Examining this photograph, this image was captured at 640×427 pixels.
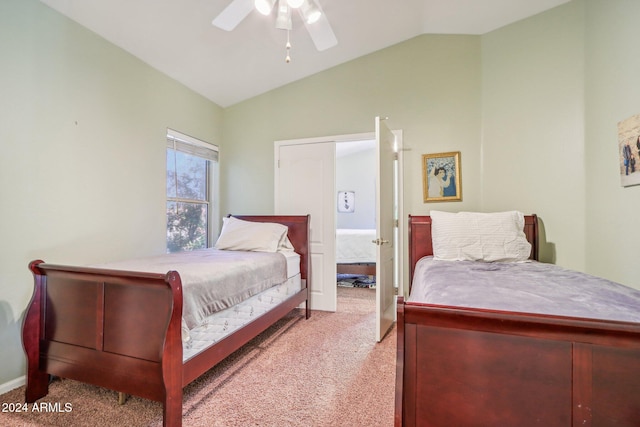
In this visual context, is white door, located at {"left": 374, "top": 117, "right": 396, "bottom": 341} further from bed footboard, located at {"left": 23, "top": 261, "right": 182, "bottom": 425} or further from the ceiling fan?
bed footboard, located at {"left": 23, "top": 261, "right": 182, "bottom": 425}

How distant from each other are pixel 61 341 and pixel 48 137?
4.48 ft

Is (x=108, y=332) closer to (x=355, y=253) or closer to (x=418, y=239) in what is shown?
(x=418, y=239)

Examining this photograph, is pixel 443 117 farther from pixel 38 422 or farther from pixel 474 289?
pixel 38 422

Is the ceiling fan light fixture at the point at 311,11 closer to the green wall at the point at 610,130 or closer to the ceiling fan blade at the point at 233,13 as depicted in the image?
the ceiling fan blade at the point at 233,13

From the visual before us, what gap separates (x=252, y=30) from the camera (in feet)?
8.36

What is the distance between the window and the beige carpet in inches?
61.2

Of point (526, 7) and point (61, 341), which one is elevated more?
point (526, 7)

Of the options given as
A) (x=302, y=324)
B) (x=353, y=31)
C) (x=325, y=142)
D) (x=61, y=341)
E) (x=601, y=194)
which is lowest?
(x=302, y=324)

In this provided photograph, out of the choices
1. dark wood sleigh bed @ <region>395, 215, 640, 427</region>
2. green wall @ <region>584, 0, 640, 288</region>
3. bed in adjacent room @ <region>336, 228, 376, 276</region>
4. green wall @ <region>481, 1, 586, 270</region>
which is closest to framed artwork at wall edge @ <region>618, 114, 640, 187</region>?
green wall @ <region>584, 0, 640, 288</region>

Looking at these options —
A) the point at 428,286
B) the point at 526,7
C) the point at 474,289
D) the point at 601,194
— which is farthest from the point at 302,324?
the point at 526,7

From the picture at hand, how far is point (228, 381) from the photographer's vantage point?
6.47ft

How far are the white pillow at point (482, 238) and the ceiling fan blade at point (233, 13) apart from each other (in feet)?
7.06

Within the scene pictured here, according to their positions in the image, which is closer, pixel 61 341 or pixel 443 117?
pixel 61 341

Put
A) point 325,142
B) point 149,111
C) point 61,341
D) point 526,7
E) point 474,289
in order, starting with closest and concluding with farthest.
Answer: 1. point 474,289
2. point 61,341
3. point 526,7
4. point 149,111
5. point 325,142
